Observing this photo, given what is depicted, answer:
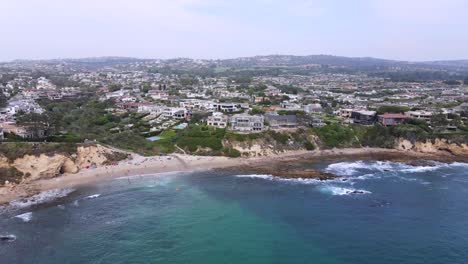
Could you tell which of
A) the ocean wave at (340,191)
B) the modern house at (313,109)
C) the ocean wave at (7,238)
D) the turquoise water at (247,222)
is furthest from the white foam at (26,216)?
the modern house at (313,109)

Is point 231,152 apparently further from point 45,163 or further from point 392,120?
point 392,120

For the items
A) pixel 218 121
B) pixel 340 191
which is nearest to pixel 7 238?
pixel 340 191

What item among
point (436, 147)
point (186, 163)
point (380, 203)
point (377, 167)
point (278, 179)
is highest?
point (436, 147)

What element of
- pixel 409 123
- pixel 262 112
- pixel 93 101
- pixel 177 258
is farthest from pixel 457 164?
pixel 93 101

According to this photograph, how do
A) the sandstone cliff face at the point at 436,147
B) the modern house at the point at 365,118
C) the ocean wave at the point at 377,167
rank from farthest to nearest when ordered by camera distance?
1. the modern house at the point at 365,118
2. the sandstone cliff face at the point at 436,147
3. the ocean wave at the point at 377,167

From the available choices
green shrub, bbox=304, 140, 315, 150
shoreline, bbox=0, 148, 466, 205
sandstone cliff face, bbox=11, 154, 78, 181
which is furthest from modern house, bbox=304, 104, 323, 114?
sandstone cliff face, bbox=11, 154, 78, 181

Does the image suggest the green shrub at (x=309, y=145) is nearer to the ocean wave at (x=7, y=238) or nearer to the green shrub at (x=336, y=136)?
the green shrub at (x=336, y=136)

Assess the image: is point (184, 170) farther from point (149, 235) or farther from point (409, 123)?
point (409, 123)
